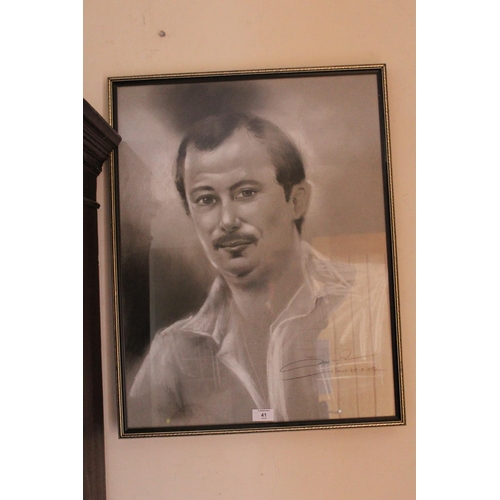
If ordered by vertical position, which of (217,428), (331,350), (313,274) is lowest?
(217,428)

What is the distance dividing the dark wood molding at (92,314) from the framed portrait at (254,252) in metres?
0.09

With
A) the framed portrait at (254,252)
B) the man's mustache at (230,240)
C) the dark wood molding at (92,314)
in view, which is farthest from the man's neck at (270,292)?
the dark wood molding at (92,314)

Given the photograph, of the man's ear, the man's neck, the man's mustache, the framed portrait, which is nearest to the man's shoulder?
the framed portrait

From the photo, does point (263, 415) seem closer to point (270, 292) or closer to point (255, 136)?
point (270, 292)

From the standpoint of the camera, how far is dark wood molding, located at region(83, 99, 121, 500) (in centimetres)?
181

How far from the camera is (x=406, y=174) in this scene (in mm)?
2090

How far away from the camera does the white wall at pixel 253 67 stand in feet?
6.64

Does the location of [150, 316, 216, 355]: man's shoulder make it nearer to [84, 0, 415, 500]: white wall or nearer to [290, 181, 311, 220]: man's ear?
[84, 0, 415, 500]: white wall

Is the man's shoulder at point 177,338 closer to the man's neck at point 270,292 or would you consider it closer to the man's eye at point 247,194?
the man's neck at point 270,292

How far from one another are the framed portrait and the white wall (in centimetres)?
8

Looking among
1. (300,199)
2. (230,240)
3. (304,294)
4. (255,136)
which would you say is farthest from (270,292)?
(255,136)

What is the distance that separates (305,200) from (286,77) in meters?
0.53

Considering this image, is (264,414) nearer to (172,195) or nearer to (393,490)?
(393,490)

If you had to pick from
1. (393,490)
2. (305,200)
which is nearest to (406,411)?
(393,490)
